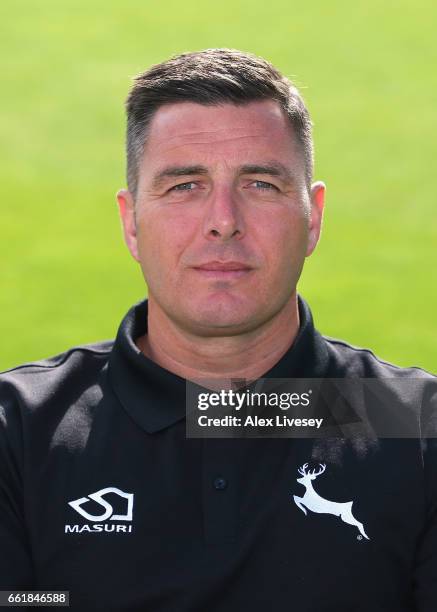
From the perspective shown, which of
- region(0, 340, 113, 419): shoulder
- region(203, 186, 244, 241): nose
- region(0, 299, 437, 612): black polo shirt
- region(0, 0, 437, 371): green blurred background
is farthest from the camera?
region(0, 0, 437, 371): green blurred background

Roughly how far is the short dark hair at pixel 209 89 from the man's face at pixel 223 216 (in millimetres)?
30

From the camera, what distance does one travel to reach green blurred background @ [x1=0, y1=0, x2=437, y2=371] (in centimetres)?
802

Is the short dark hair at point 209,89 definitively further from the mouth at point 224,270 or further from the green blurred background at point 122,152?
the green blurred background at point 122,152

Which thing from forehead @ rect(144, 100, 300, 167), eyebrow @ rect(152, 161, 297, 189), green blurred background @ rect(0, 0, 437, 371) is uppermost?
forehead @ rect(144, 100, 300, 167)

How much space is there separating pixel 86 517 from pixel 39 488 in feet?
0.42

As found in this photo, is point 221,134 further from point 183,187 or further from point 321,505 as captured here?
point 321,505

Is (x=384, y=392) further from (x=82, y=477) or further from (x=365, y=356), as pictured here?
(x=82, y=477)

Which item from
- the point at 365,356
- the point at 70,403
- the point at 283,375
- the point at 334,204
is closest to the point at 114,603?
the point at 70,403

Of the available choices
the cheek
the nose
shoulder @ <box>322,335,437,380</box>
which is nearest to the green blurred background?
shoulder @ <box>322,335,437,380</box>

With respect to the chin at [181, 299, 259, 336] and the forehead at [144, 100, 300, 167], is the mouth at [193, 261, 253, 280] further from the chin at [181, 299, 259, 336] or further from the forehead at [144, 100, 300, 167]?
the forehead at [144, 100, 300, 167]

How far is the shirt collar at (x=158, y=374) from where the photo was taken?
3043 millimetres

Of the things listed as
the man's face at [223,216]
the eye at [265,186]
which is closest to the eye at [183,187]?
the man's face at [223,216]

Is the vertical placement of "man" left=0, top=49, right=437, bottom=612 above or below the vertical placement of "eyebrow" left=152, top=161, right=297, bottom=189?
below

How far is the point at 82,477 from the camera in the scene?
9.72ft
